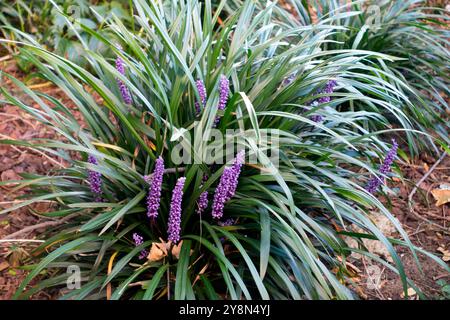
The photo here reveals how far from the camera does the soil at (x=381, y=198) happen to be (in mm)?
2811

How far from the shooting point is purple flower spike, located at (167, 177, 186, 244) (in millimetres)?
2227

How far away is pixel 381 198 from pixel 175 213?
5.53 ft

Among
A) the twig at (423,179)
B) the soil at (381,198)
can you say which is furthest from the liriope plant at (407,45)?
the soil at (381,198)

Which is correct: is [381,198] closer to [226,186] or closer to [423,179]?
Answer: [423,179]

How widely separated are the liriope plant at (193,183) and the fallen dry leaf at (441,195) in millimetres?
948

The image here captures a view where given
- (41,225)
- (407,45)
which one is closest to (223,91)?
(41,225)

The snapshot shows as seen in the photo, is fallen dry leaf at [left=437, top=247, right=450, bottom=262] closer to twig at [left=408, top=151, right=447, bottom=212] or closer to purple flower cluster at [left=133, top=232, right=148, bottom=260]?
twig at [left=408, top=151, right=447, bottom=212]

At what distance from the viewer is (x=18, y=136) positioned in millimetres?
3729

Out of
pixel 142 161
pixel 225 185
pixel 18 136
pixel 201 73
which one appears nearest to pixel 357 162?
pixel 225 185

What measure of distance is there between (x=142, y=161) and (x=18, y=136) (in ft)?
4.77

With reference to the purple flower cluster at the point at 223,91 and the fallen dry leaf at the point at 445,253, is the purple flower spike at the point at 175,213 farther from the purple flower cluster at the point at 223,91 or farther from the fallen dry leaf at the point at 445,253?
the fallen dry leaf at the point at 445,253

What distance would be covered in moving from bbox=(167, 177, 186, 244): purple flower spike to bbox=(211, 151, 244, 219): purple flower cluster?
17cm

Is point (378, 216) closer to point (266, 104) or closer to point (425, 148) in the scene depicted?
point (425, 148)

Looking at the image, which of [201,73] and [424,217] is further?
[424,217]
